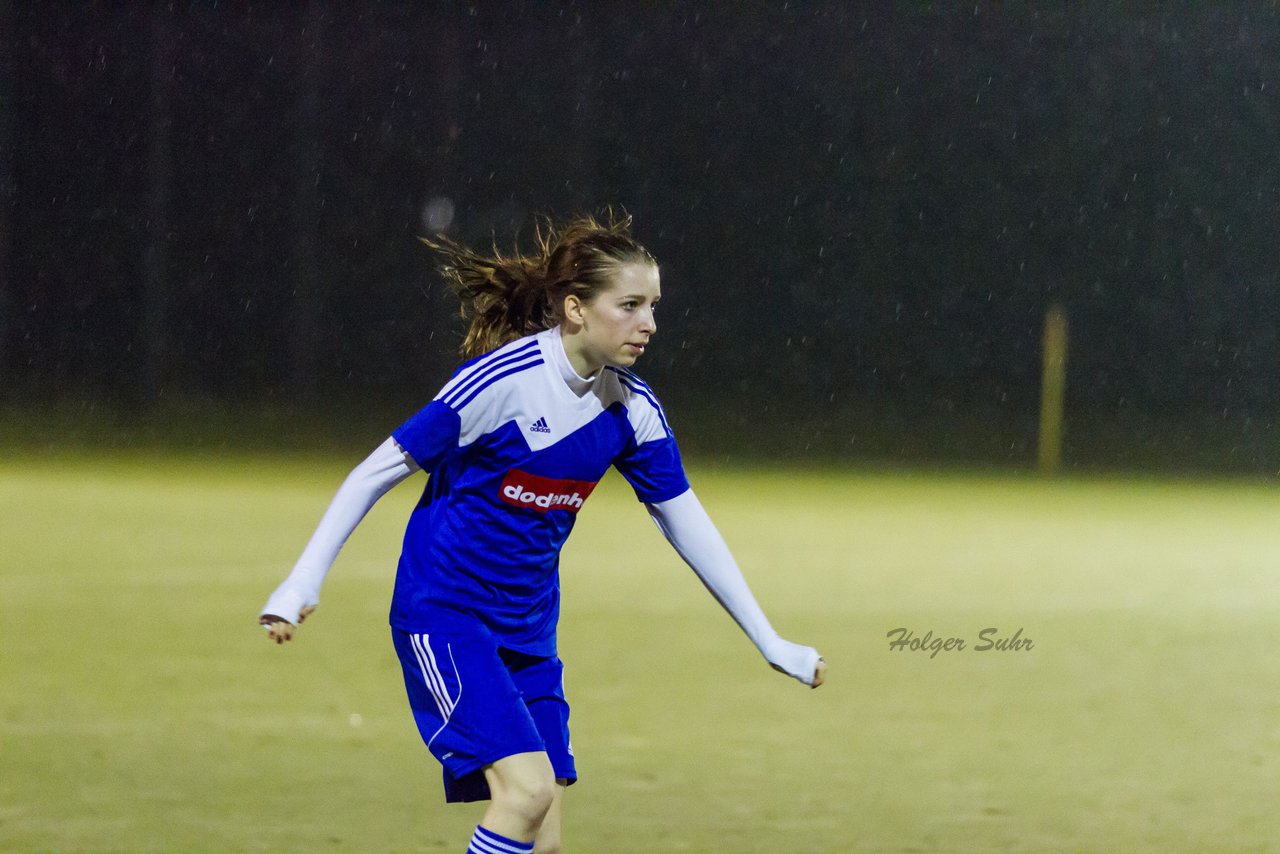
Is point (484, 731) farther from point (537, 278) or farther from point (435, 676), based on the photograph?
point (537, 278)

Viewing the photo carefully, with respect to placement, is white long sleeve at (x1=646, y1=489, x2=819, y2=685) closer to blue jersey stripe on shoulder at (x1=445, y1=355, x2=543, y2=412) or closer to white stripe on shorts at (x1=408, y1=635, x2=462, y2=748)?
blue jersey stripe on shoulder at (x1=445, y1=355, x2=543, y2=412)

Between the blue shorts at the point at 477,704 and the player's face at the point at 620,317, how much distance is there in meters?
0.62

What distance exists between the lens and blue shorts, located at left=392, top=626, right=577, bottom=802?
3.47 m

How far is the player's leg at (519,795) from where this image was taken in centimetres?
339

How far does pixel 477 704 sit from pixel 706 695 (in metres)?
3.48

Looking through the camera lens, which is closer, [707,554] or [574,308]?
[574,308]

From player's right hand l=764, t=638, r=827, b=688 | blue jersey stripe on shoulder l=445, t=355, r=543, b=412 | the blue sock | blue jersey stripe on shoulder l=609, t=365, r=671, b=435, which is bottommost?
the blue sock

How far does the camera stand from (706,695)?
6875mm

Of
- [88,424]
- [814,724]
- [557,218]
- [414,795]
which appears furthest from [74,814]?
[557,218]

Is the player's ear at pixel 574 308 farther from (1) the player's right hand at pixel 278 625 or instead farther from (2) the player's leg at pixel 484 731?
(1) the player's right hand at pixel 278 625

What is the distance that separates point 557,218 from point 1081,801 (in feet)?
77.6

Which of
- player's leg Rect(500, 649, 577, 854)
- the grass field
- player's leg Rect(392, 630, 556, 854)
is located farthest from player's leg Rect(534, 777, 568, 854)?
the grass field
